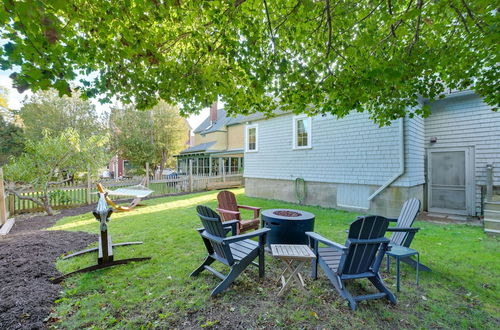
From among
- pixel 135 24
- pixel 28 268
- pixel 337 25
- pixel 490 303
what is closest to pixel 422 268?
pixel 490 303

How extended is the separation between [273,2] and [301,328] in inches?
174

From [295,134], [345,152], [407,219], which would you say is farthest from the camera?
[295,134]

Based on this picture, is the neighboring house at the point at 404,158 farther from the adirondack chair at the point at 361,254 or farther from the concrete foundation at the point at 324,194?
the adirondack chair at the point at 361,254

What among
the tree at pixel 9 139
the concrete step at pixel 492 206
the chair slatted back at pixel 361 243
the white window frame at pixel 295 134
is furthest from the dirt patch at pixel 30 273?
the tree at pixel 9 139

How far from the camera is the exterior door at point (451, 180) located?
7.05 metres

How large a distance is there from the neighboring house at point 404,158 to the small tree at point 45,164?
8317 millimetres

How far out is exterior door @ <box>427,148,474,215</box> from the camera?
7.05 metres

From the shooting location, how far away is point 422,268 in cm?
356

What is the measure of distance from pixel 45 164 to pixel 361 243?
371 inches

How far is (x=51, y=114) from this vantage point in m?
17.6

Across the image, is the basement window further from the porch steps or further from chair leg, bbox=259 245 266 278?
chair leg, bbox=259 245 266 278

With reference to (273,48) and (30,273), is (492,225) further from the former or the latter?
(30,273)

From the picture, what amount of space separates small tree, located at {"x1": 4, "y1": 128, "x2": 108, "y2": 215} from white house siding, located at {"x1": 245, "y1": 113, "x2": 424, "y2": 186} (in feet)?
24.7

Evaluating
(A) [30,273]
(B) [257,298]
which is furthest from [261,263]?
(A) [30,273]
